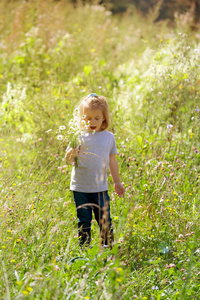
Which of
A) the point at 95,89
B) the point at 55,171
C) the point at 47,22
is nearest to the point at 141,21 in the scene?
the point at 47,22

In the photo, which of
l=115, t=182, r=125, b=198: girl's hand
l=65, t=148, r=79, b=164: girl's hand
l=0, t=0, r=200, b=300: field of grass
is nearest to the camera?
l=0, t=0, r=200, b=300: field of grass

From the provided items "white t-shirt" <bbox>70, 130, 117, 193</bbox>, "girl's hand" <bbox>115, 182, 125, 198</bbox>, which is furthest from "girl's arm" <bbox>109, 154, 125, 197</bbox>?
"white t-shirt" <bbox>70, 130, 117, 193</bbox>

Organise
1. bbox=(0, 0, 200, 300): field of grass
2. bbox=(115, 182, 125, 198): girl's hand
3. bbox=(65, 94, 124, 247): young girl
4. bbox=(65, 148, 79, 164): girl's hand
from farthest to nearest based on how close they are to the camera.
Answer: bbox=(115, 182, 125, 198): girl's hand → bbox=(65, 94, 124, 247): young girl → bbox=(65, 148, 79, 164): girl's hand → bbox=(0, 0, 200, 300): field of grass

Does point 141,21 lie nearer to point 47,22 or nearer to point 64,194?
point 47,22

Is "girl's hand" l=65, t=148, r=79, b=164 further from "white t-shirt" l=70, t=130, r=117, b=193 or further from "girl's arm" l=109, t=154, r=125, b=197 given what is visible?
"girl's arm" l=109, t=154, r=125, b=197

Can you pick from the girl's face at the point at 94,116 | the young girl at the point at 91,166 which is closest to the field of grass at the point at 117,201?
the young girl at the point at 91,166

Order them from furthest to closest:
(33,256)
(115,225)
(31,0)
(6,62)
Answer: (31,0), (6,62), (115,225), (33,256)

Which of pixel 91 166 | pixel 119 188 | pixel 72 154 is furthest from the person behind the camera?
pixel 119 188

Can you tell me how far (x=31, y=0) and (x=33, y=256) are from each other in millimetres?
6003

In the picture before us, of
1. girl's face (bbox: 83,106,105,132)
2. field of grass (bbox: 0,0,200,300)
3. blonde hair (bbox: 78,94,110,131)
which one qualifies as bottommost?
field of grass (bbox: 0,0,200,300)

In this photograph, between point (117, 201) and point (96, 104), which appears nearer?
point (96, 104)

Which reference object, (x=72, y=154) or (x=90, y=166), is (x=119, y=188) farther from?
(x=72, y=154)

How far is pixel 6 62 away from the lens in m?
6.38

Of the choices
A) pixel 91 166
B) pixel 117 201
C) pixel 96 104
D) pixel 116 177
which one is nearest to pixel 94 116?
pixel 96 104
